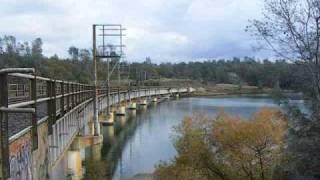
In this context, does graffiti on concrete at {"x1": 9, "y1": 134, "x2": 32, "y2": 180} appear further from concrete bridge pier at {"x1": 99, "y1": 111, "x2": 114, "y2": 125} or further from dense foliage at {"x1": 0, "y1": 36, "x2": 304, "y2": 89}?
concrete bridge pier at {"x1": 99, "y1": 111, "x2": 114, "y2": 125}

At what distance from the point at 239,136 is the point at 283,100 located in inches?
713

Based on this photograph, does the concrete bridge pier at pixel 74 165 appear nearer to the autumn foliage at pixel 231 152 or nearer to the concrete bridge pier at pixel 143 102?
the autumn foliage at pixel 231 152

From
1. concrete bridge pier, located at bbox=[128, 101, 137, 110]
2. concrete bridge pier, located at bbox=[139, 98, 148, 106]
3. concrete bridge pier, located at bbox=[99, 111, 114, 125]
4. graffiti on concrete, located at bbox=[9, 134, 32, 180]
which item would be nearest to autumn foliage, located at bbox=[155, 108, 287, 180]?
graffiti on concrete, located at bbox=[9, 134, 32, 180]

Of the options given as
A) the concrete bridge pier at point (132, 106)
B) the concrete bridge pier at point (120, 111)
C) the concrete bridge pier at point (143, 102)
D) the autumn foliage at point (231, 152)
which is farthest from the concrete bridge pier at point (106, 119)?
the concrete bridge pier at point (143, 102)

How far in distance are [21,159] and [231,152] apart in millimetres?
28196

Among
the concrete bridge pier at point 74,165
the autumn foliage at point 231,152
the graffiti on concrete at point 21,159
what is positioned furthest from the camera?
the concrete bridge pier at point 74,165

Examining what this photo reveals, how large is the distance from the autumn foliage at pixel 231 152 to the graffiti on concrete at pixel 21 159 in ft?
79.9

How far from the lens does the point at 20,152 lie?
7.49 metres

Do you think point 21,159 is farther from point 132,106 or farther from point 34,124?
point 132,106

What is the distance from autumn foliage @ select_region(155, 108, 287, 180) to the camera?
33.6 m

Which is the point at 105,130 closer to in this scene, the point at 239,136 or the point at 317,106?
the point at 239,136

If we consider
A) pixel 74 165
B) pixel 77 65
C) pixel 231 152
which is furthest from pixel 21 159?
pixel 77 65

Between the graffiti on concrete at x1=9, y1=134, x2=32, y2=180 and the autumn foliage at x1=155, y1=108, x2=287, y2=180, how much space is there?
24.3 meters

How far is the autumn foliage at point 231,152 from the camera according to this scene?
33.6 metres
